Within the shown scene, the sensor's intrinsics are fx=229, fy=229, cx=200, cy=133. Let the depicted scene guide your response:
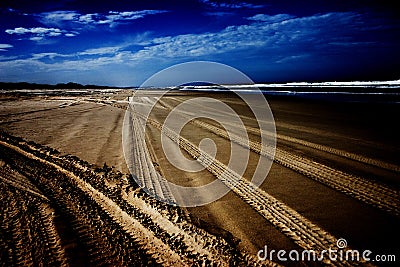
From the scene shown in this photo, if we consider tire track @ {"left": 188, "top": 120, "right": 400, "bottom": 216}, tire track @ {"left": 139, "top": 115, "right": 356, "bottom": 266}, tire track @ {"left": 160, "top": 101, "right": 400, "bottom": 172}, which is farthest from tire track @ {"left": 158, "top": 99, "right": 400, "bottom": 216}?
tire track @ {"left": 139, "top": 115, "right": 356, "bottom": 266}

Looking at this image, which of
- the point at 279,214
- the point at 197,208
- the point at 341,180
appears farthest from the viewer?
the point at 341,180

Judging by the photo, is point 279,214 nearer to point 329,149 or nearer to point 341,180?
point 341,180

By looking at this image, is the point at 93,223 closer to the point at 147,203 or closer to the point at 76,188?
the point at 147,203

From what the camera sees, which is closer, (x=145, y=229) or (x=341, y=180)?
(x=145, y=229)

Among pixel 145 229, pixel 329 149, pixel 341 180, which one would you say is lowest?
pixel 145 229

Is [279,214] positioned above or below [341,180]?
below

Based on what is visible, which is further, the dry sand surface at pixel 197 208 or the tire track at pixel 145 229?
the dry sand surface at pixel 197 208

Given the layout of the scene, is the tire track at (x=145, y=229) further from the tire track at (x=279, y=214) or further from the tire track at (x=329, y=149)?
the tire track at (x=329, y=149)

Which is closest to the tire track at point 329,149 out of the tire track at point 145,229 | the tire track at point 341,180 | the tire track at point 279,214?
the tire track at point 341,180

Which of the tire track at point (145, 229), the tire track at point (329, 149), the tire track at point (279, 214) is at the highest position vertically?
the tire track at point (329, 149)

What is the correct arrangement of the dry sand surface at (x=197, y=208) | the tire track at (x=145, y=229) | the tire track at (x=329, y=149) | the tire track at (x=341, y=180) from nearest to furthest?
the tire track at (x=145, y=229), the dry sand surface at (x=197, y=208), the tire track at (x=341, y=180), the tire track at (x=329, y=149)

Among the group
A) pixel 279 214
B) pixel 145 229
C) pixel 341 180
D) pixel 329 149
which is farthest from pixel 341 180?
pixel 145 229

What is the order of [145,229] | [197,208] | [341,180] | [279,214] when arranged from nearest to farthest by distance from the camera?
[145,229] < [279,214] < [197,208] < [341,180]

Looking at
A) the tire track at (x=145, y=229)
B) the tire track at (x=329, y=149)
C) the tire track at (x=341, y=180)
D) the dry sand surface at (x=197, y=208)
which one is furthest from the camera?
the tire track at (x=329, y=149)
